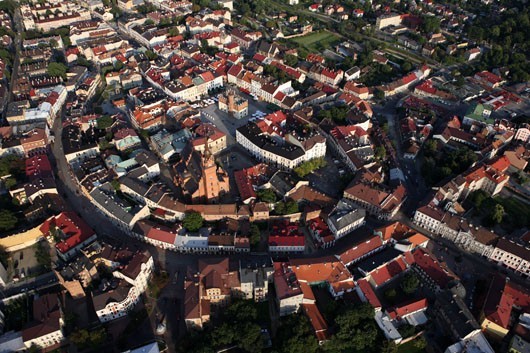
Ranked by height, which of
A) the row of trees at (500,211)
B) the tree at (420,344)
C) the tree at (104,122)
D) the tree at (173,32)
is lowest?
the tree at (420,344)

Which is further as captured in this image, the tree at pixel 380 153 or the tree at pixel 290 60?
the tree at pixel 290 60

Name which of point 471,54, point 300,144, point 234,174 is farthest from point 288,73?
point 471,54

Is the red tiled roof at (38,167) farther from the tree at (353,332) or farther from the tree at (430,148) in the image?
the tree at (430,148)

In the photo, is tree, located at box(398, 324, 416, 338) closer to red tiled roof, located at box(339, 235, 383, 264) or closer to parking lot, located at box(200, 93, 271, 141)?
red tiled roof, located at box(339, 235, 383, 264)

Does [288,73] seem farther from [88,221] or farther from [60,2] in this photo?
[60,2]

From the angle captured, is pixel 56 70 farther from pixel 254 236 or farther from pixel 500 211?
A: pixel 500 211

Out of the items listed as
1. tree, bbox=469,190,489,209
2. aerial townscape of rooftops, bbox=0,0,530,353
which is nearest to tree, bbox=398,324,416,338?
aerial townscape of rooftops, bbox=0,0,530,353

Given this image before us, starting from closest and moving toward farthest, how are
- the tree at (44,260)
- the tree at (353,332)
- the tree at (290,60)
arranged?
the tree at (353,332)
the tree at (44,260)
the tree at (290,60)

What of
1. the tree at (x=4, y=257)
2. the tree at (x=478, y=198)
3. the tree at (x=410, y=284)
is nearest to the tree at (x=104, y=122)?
the tree at (x=4, y=257)
